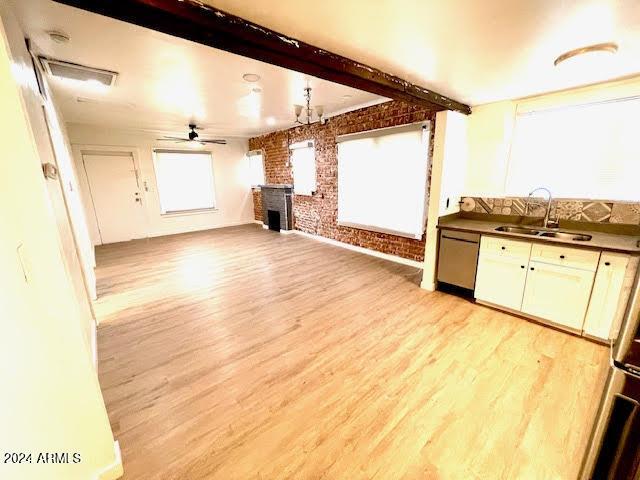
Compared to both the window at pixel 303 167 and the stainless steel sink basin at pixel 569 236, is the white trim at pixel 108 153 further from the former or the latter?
the stainless steel sink basin at pixel 569 236

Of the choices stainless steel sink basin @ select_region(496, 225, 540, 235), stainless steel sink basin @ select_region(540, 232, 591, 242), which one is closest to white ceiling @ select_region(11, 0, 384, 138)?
stainless steel sink basin @ select_region(496, 225, 540, 235)

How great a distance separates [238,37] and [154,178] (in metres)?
5.99

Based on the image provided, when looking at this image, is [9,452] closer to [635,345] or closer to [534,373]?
[635,345]

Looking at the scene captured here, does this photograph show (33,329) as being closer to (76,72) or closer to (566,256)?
(76,72)

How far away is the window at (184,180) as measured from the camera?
6348 millimetres

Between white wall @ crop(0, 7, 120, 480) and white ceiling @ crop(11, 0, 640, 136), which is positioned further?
white ceiling @ crop(11, 0, 640, 136)

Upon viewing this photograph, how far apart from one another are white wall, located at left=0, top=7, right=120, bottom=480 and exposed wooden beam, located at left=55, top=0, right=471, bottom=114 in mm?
462

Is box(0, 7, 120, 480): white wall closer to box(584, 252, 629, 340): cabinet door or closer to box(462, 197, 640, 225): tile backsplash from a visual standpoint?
box(584, 252, 629, 340): cabinet door

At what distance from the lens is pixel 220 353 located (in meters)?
2.15

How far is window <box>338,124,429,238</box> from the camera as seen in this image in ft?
11.8

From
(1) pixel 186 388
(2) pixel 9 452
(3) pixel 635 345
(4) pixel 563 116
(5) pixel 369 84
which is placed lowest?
(1) pixel 186 388

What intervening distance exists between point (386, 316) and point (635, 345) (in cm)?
181

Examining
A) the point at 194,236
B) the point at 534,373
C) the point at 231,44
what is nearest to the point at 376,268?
the point at 534,373

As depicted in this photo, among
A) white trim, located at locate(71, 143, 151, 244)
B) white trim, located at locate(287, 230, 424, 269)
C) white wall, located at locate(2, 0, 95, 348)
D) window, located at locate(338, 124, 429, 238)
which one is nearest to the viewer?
white wall, located at locate(2, 0, 95, 348)
